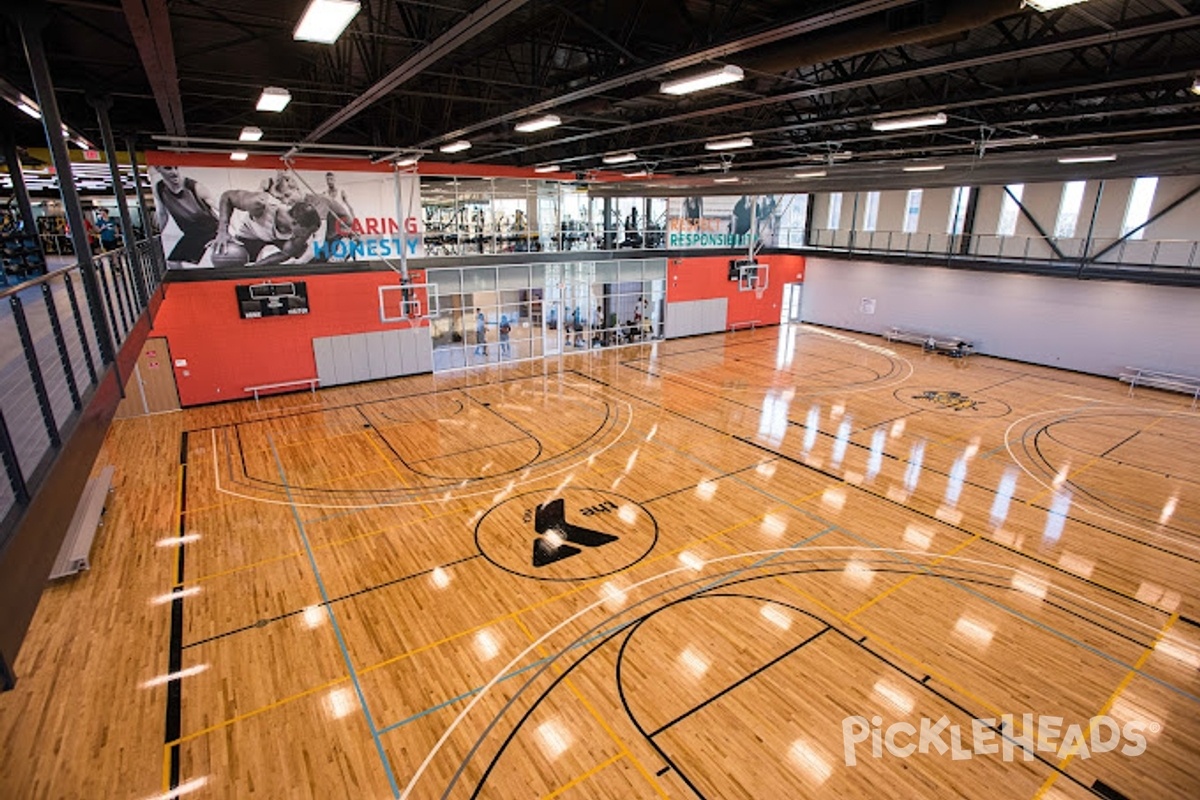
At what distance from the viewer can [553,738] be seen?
20.3ft

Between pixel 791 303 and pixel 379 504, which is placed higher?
pixel 791 303

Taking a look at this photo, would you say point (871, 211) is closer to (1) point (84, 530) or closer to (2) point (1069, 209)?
(2) point (1069, 209)

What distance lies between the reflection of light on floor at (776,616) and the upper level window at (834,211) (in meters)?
25.5

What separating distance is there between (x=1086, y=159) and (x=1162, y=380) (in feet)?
38.0

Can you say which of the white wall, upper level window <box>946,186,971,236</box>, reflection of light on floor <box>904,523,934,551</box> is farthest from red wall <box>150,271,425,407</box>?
upper level window <box>946,186,971,236</box>

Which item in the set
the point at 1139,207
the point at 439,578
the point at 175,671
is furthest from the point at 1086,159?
the point at 175,671

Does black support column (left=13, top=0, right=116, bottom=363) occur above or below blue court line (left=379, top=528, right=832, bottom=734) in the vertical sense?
above

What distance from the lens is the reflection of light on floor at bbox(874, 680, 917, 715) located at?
6.64m

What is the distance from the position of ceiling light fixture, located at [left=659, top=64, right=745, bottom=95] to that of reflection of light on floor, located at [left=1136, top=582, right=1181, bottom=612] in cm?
943

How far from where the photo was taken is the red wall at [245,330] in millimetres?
16125

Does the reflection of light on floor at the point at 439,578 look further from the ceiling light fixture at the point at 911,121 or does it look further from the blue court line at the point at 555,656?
the ceiling light fixture at the point at 911,121

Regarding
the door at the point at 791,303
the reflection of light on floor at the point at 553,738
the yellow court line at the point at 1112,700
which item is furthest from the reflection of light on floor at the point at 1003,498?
the door at the point at 791,303

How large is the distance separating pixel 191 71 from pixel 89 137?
21.1 feet

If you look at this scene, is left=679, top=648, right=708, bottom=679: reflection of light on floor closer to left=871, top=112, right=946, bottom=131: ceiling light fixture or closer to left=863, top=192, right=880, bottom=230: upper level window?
left=871, top=112, right=946, bottom=131: ceiling light fixture
